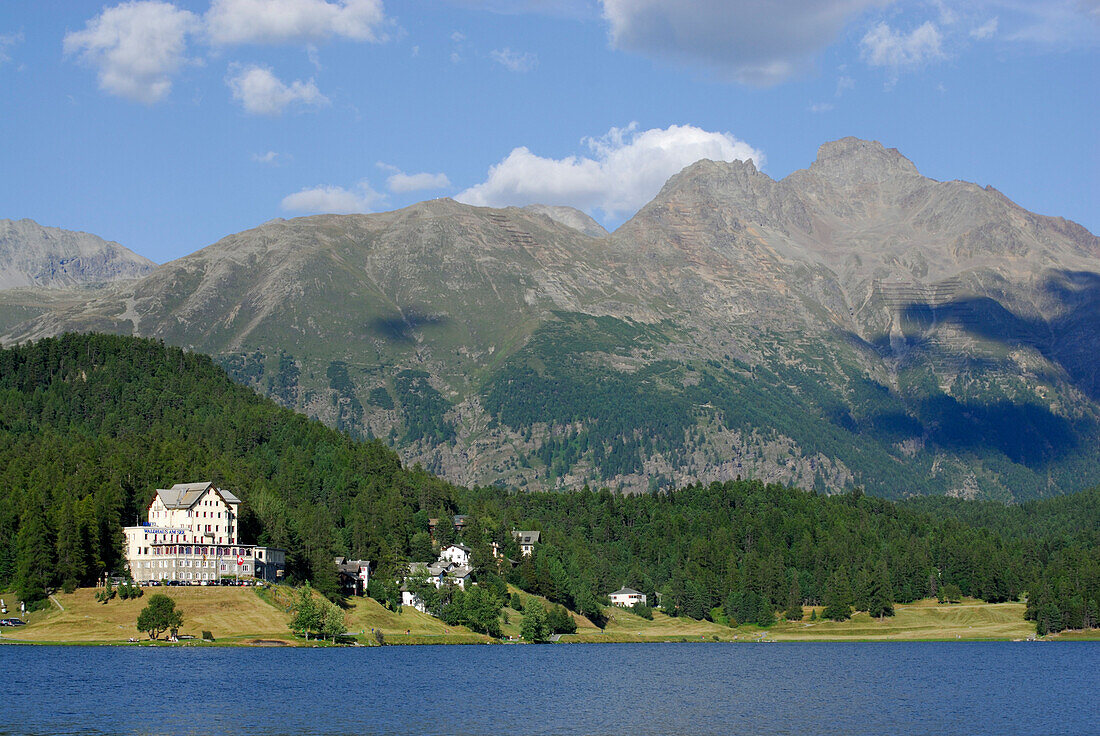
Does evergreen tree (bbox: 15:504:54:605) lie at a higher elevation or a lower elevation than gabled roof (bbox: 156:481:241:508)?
lower

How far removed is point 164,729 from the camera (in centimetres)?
9588

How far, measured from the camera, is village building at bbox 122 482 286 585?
7023 inches

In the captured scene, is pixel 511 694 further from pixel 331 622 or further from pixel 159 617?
pixel 159 617

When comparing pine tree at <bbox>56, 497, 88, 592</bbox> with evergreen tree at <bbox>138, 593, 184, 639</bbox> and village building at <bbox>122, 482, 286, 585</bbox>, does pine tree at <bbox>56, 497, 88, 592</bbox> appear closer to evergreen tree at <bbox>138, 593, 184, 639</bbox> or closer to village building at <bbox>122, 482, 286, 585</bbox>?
village building at <bbox>122, 482, 286, 585</bbox>

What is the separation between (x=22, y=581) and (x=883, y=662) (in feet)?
361

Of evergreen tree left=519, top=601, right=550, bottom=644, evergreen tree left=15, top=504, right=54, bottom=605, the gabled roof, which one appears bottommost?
evergreen tree left=519, top=601, right=550, bottom=644

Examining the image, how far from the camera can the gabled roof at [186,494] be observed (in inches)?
7392

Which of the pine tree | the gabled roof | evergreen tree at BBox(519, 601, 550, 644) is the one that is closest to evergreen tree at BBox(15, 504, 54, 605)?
the pine tree

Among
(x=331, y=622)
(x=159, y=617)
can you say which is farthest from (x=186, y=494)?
(x=331, y=622)

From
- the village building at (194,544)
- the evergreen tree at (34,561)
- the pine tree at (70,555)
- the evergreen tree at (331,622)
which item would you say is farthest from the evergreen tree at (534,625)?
the evergreen tree at (34,561)

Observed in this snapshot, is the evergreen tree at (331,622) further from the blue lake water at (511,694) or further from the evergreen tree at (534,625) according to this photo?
the evergreen tree at (534,625)

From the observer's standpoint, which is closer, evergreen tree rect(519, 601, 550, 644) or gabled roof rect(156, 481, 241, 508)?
gabled roof rect(156, 481, 241, 508)

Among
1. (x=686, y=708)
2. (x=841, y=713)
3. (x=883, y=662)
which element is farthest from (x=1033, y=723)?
(x=883, y=662)

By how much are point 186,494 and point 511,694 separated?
80.9 metres
